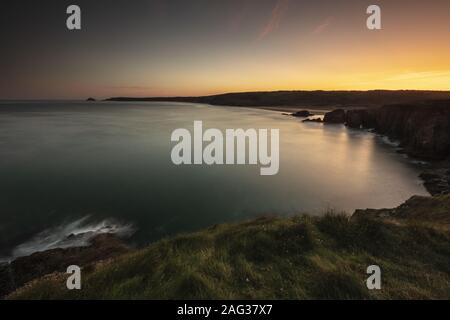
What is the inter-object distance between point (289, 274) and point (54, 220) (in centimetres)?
1820

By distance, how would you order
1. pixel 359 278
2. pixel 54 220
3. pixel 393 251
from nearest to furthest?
pixel 359 278
pixel 393 251
pixel 54 220

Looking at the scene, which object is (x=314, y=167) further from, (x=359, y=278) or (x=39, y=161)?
(x=39, y=161)

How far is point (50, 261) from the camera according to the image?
44.9 ft

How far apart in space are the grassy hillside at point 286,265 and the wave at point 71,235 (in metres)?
8.24

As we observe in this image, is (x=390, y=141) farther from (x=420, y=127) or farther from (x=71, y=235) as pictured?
(x=71, y=235)

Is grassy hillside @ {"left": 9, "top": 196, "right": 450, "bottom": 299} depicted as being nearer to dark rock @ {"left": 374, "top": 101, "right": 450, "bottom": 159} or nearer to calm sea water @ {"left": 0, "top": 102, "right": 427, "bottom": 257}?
calm sea water @ {"left": 0, "top": 102, "right": 427, "bottom": 257}

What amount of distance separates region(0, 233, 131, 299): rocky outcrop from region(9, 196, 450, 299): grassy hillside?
5268 millimetres

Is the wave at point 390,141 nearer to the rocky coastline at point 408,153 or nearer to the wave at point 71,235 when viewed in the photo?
the rocky coastline at point 408,153

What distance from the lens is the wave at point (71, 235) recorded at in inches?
603

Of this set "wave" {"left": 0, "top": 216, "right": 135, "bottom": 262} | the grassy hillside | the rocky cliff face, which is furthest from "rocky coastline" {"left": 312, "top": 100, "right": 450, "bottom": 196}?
"wave" {"left": 0, "top": 216, "right": 135, "bottom": 262}

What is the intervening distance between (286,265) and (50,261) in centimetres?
1243

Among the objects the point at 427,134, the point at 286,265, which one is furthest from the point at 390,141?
the point at 286,265

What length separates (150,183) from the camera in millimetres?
27219
